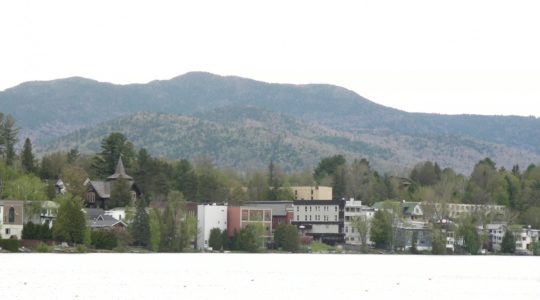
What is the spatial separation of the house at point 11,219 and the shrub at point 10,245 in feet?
13.9

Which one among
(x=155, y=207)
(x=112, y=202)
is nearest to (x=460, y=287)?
(x=155, y=207)

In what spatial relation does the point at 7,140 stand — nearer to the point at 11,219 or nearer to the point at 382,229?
the point at 11,219

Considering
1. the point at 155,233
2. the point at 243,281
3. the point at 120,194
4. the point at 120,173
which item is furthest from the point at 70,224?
the point at 243,281

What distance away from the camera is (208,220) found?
16325 cm

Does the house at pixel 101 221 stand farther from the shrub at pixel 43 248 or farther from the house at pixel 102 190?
the house at pixel 102 190

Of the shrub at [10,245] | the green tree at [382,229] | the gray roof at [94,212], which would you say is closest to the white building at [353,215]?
the green tree at [382,229]

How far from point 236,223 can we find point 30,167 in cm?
3254

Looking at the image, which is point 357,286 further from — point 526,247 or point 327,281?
point 526,247

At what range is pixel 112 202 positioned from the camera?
174500 millimetres

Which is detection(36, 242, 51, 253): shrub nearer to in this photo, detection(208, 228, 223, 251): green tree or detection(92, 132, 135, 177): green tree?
detection(208, 228, 223, 251): green tree

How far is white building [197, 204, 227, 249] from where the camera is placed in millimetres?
161625

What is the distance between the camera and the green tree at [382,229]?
560 feet

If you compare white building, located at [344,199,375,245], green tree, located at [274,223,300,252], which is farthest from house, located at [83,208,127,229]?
white building, located at [344,199,375,245]

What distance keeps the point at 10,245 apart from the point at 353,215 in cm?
7021
